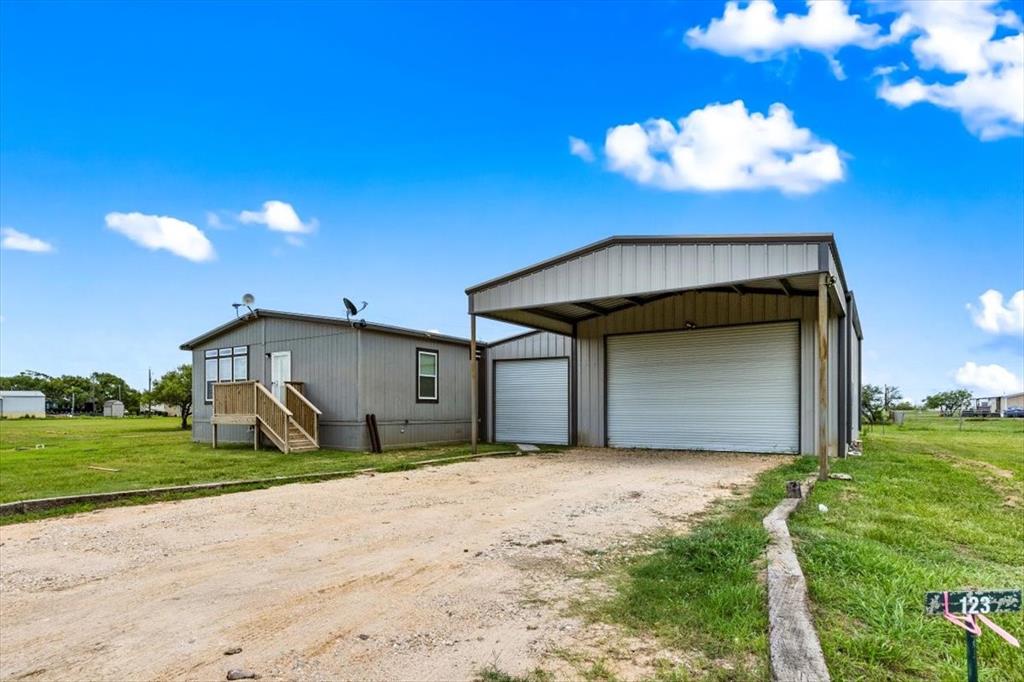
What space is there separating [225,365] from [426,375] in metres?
6.51

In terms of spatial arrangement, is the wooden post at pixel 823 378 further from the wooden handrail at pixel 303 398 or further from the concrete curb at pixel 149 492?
the wooden handrail at pixel 303 398

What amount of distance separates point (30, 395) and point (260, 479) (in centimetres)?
6055

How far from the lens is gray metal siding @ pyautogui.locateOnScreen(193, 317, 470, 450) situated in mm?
14547

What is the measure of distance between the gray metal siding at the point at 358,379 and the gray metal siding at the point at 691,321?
12.7ft

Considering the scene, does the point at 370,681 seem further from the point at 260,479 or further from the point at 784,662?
the point at 260,479

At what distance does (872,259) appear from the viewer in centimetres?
1595

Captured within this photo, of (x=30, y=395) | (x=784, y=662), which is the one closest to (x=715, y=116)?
(x=784, y=662)

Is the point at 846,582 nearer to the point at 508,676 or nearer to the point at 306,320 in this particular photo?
the point at 508,676

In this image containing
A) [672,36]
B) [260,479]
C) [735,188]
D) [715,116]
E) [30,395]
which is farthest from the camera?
[30,395]

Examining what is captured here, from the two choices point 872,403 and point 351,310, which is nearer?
point 351,310

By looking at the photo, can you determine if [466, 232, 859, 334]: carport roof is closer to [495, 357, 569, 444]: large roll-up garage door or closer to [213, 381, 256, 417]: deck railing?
[495, 357, 569, 444]: large roll-up garage door

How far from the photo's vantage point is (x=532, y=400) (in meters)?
17.6

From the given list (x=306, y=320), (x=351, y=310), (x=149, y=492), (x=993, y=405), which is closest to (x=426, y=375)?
(x=351, y=310)

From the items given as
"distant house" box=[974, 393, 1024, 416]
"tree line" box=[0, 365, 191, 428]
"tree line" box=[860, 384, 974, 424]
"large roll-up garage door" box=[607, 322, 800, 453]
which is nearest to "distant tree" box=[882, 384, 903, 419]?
"tree line" box=[860, 384, 974, 424]
